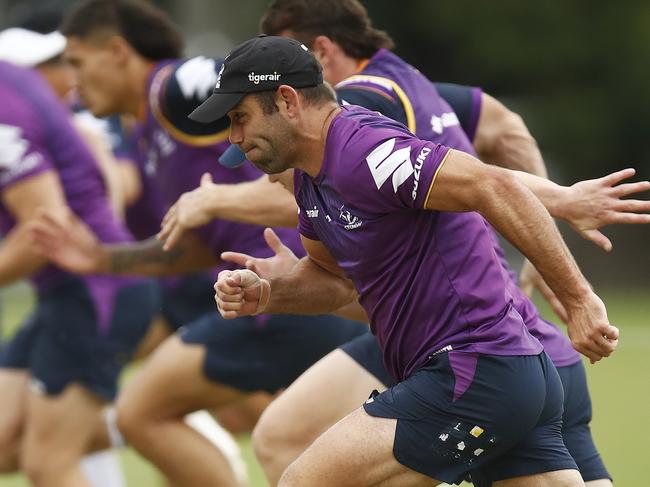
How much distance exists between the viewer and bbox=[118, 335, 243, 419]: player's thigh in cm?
591

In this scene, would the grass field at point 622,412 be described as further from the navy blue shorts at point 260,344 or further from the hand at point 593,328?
the hand at point 593,328

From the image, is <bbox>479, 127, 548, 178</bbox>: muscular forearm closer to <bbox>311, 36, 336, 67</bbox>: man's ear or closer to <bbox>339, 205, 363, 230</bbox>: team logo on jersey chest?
<bbox>311, 36, 336, 67</bbox>: man's ear

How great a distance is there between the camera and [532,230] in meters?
3.94

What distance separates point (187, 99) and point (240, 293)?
5.45ft

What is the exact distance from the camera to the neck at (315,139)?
4125mm

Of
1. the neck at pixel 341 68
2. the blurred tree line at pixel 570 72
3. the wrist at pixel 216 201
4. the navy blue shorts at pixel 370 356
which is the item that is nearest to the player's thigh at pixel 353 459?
the navy blue shorts at pixel 370 356

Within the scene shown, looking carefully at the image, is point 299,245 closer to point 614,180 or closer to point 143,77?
point 143,77

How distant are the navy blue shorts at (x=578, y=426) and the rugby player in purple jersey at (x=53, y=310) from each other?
8.07 ft

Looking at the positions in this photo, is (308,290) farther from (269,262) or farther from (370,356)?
(370,356)

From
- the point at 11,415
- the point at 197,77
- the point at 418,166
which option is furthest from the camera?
the point at 11,415

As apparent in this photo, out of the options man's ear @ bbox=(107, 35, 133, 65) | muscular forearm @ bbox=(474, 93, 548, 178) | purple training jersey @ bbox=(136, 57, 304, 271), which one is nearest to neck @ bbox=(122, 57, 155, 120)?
man's ear @ bbox=(107, 35, 133, 65)

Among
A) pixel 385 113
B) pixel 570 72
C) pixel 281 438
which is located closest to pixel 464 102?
pixel 385 113

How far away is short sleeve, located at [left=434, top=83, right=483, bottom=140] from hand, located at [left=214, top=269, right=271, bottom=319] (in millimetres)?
1354

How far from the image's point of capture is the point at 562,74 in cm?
1853
